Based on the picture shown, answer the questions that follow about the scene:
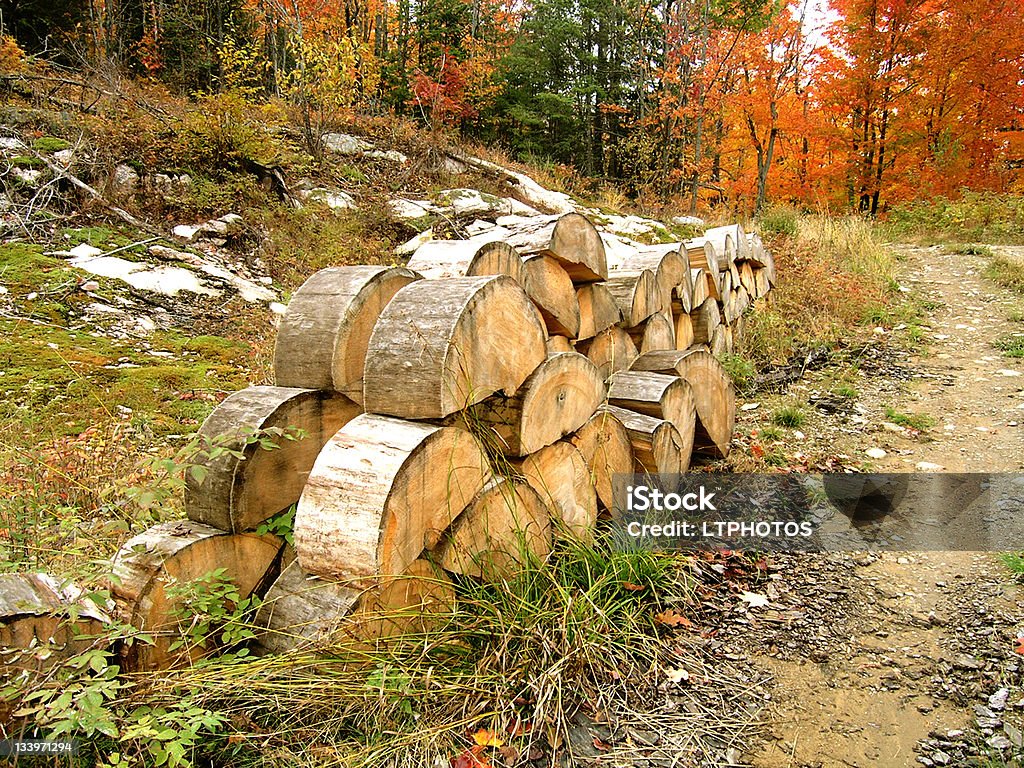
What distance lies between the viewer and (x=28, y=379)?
3.12 metres

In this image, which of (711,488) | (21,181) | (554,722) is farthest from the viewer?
(21,181)

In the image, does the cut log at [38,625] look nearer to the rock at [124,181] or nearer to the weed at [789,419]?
the weed at [789,419]

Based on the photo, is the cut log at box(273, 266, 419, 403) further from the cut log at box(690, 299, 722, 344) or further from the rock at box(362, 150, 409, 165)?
the rock at box(362, 150, 409, 165)

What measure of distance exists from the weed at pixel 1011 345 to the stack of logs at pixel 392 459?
4.27 m

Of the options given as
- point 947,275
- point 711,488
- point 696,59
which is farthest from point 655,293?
point 696,59

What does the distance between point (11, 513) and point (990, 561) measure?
3.46m

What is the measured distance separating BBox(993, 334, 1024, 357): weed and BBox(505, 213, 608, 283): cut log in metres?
4.33

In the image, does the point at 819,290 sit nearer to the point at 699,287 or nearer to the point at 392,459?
the point at 699,287

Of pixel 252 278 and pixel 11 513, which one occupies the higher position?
pixel 252 278

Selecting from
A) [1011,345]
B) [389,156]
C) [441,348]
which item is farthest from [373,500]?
[389,156]

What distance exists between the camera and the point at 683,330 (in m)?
4.07

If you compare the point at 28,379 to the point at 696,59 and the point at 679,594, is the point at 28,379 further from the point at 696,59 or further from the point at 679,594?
the point at 696,59

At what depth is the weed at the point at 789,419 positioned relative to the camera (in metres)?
3.87

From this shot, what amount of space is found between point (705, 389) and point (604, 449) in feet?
3.73
